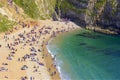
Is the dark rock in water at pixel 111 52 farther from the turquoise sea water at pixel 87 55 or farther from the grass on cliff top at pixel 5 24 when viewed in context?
the grass on cliff top at pixel 5 24

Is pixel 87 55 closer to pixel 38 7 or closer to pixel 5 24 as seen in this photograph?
pixel 5 24

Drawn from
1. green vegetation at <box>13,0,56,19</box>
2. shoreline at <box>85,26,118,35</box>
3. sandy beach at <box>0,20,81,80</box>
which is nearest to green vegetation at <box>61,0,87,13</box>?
green vegetation at <box>13,0,56,19</box>

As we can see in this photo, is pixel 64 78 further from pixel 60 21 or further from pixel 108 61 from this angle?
pixel 60 21

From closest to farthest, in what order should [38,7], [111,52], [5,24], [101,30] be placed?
[111,52]
[5,24]
[101,30]
[38,7]

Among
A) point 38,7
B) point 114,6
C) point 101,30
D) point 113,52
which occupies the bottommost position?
point 113,52

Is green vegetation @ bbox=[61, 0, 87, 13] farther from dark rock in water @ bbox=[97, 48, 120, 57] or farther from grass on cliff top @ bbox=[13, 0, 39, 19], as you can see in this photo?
dark rock in water @ bbox=[97, 48, 120, 57]

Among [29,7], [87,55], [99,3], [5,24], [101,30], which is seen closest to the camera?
[87,55]

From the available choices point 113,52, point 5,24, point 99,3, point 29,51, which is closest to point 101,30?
point 99,3
